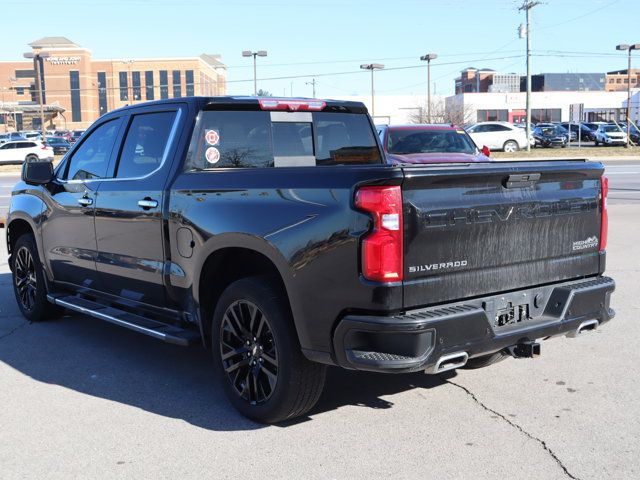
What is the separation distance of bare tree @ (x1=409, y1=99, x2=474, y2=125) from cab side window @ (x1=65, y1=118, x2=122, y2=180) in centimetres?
6316

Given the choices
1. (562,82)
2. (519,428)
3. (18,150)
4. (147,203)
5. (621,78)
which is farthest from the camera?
(621,78)

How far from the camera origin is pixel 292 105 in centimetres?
577

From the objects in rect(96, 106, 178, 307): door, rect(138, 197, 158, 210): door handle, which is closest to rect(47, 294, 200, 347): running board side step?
rect(96, 106, 178, 307): door

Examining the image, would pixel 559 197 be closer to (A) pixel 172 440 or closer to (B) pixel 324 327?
(B) pixel 324 327

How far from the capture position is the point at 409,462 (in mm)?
4016

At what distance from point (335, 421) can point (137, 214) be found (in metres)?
2.07

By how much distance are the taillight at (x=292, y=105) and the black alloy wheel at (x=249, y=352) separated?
1693mm

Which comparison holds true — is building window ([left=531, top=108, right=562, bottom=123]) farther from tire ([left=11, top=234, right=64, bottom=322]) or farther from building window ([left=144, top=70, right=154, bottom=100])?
tire ([left=11, top=234, right=64, bottom=322])

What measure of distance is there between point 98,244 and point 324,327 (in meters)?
2.70

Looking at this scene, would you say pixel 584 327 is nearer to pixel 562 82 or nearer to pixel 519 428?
pixel 519 428

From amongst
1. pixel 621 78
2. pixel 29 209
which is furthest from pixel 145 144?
pixel 621 78

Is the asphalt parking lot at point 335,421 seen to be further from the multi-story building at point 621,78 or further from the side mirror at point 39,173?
the multi-story building at point 621,78

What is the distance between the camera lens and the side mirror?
667 centimetres

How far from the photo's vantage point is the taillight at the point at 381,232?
3826mm
